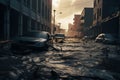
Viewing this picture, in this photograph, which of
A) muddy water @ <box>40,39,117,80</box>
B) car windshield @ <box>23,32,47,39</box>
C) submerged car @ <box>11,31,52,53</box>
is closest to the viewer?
muddy water @ <box>40,39,117,80</box>

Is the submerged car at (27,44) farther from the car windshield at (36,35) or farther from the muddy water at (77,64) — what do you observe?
the muddy water at (77,64)

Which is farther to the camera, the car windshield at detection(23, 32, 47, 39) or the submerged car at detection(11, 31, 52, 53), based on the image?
the car windshield at detection(23, 32, 47, 39)

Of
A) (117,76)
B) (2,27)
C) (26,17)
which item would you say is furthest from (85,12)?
(117,76)

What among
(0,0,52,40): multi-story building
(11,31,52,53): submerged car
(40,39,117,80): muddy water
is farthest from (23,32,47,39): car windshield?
(0,0,52,40): multi-story building

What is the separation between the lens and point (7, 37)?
22.2m

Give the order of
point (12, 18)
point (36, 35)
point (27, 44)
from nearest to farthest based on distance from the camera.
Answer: point (27, 44) < point (36, 35) < point (12, 18)

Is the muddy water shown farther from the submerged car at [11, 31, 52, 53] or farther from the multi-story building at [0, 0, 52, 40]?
the multi-story building at [0, 0, 52, 40]

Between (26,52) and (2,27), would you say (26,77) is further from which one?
(2,27)

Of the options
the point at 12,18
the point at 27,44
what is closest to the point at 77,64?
the point at 27,44

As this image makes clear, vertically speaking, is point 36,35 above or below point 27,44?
above

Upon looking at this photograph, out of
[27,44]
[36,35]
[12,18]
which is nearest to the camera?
[27,44]

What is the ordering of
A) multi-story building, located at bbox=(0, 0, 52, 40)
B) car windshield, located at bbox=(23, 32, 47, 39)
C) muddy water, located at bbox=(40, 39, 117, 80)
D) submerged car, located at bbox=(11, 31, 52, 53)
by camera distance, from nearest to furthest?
muddy water, located at bbox=(40, 39, 117, 80) → submerged car, located at bbox=(11, 31, 52, 53) → car windshield, located at bbox=(23, 32, 47, 39) → multi-story building, located at bbox=(0, 0, 52, 40)

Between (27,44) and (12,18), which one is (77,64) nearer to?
(27,44)

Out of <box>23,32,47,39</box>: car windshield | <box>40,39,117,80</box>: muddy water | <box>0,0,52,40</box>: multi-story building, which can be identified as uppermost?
<box>0,0,52,40</box>: multi-story building
